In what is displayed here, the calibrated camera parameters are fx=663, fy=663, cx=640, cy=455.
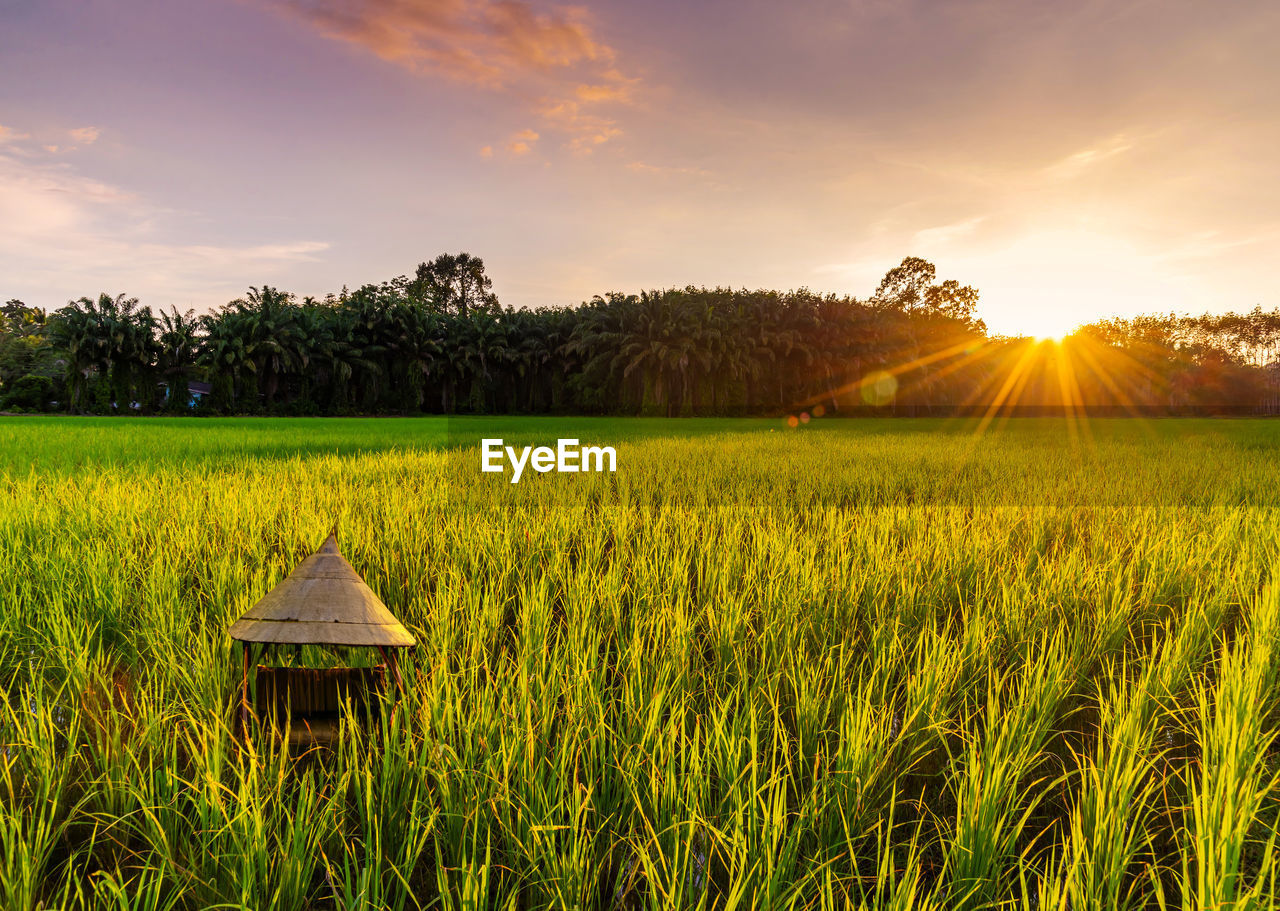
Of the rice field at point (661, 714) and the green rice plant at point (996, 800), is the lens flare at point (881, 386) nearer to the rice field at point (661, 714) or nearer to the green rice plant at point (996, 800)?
the rice field at point (661, 714)

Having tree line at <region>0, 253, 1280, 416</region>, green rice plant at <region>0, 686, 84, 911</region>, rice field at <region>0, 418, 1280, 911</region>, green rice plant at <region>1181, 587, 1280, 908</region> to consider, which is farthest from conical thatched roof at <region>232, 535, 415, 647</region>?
tree line at <region>0, 253, 1280, 416</region>

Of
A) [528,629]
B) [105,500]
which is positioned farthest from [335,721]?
[105,500]

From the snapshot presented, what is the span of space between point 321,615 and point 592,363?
109ft

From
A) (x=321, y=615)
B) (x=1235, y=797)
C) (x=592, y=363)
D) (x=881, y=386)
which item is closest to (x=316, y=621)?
(x=321, y=615)

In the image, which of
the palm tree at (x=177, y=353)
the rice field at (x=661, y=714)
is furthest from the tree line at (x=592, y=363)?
the rice field at (x=661, y=714)

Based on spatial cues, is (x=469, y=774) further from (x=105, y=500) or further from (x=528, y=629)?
(x=105, y=500)

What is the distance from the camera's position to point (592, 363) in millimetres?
33906

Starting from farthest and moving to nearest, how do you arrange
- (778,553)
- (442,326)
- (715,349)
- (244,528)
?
1. (442,326)
2. (715,349)
3. (244,528)
4. (778,553)

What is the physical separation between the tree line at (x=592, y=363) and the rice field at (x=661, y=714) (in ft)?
96.1

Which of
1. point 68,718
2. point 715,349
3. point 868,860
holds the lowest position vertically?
point 868,860

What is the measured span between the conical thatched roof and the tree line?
3146 centimetres

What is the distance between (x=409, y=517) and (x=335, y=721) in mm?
2787

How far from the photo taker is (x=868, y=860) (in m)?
1.42

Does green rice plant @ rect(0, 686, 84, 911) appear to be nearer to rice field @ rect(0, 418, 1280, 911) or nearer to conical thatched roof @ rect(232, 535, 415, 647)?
rice field @ rect(0, 418, 1280, 911)
